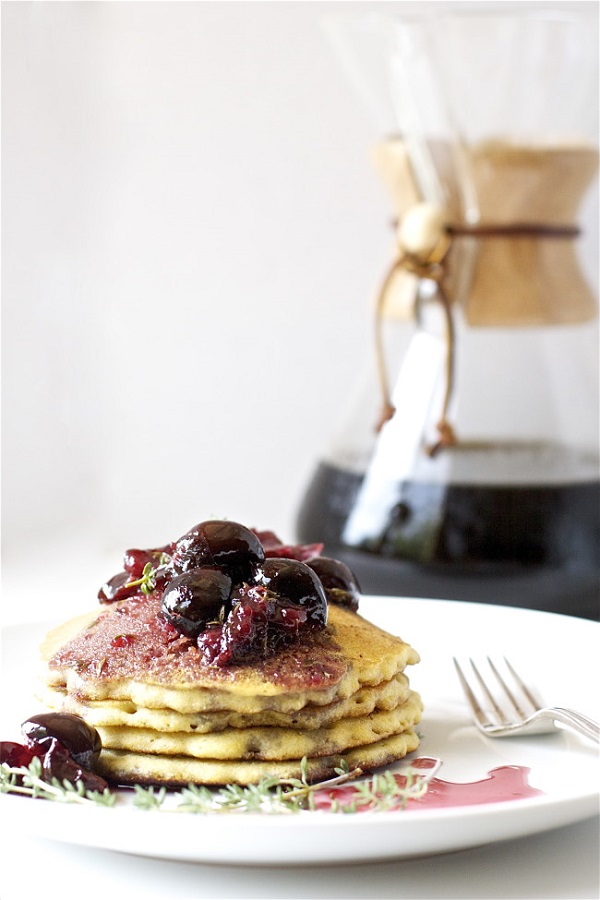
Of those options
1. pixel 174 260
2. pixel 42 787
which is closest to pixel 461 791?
pixel 42 787

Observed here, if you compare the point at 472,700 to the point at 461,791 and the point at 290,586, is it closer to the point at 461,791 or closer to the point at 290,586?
the point at 461,791

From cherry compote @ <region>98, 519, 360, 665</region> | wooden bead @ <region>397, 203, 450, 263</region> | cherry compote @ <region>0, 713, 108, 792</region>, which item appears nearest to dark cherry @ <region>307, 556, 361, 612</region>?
cherry compote @ <region>98, 519, 360, 665</region>

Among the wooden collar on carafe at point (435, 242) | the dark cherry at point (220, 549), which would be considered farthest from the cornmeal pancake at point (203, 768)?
the wooden collar on carafe at point (435, 242)

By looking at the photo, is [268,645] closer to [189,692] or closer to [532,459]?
[189,692]

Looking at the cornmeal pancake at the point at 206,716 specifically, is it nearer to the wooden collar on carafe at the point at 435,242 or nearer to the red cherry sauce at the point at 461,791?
the red cherry sauce at the point at 461,791

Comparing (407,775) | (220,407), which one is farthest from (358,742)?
(220,407)
